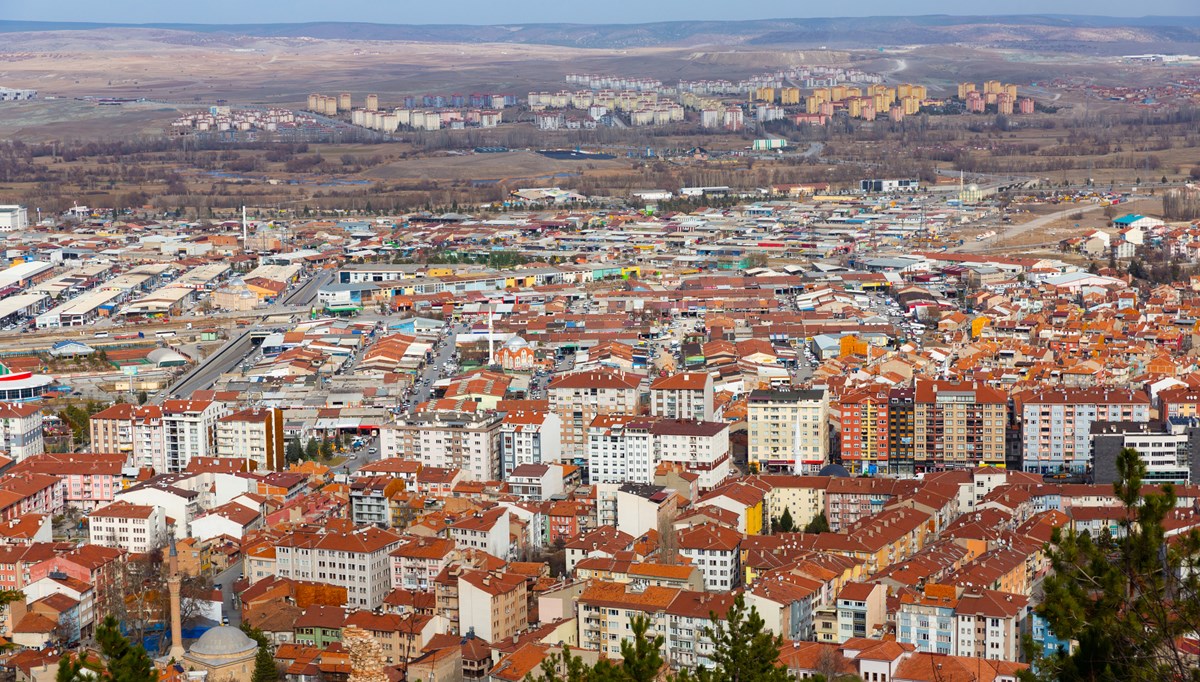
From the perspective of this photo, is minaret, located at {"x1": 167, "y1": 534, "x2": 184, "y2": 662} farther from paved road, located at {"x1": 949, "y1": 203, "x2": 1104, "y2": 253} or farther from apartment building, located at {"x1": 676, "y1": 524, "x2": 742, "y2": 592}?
paved road, located at {"x1": 949, "y1": 203, "x2": 1104, "y2": 253}

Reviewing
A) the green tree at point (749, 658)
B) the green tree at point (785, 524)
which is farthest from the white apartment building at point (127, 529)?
the green tree at point (749, 658)

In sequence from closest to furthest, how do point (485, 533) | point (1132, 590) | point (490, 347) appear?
point (1132, 590) → point (485, 533) → point (490, 347)

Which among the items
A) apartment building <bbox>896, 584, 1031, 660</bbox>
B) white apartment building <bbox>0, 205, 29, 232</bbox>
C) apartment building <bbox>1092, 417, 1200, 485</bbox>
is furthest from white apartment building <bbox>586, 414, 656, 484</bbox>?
white apartment building <bbox>0, 205, 29, 232</bbox>

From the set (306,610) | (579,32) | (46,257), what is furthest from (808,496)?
(579,32)

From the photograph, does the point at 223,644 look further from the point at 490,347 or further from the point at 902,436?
the point at 490,347

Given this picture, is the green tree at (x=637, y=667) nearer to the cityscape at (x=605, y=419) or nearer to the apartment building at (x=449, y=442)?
the cityscape at (x=605, y=419)

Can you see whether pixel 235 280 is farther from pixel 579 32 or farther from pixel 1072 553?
pixel 579 32

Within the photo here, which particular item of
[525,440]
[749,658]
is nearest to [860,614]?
[749,658]
